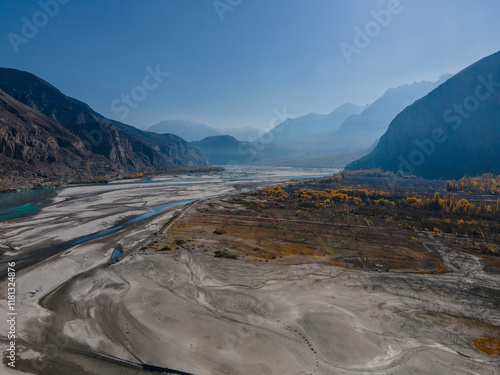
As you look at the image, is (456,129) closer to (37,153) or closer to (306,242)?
(306,242)

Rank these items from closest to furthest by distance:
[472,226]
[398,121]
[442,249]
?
[442,249]
[472,226]
[398,121]

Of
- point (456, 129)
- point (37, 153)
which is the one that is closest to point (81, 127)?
point (37, 153)

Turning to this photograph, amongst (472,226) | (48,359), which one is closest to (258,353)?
(48,359)

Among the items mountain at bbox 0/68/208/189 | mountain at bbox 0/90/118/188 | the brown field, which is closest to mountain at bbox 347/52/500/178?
the brown field

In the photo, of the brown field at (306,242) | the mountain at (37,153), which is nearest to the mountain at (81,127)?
Result: the mountain at (37,153)

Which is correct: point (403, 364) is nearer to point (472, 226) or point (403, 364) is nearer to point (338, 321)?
point (338, 321)

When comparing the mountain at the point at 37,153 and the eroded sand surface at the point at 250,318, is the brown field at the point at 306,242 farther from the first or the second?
the mountain at the point at 37,153
